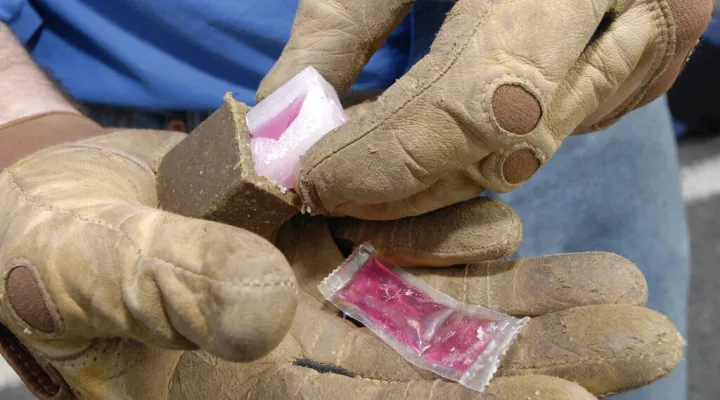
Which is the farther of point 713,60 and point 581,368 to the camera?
point 713,60

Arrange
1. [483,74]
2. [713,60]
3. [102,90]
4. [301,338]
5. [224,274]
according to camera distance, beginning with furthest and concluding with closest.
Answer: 1. [713,60]
2. [102,90]
3. [301,338]
4. [483,74]
5. [224,274]

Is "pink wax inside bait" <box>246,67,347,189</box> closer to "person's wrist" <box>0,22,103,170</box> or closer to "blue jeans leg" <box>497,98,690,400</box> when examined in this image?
"person's wrist" <box>0,22,103,170</box>

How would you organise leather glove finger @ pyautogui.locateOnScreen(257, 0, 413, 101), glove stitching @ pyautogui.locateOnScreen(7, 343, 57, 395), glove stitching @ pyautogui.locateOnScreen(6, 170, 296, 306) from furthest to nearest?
leather glove finger @ pyautogui.locateOnScreen(257, 0, 413, 101) → glove stitching @ pyautogui.locateOnScreen(7, 343, 57, 395) → glove stitching @ pyautogui.locateOnScreen(6, 170, 296, 306)

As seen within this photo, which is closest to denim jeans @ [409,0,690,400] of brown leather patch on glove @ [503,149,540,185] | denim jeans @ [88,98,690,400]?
denim jeans @ [88,98,690,400]

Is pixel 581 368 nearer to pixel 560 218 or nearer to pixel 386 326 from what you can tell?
pixel 386 326

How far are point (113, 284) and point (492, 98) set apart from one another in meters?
0.43

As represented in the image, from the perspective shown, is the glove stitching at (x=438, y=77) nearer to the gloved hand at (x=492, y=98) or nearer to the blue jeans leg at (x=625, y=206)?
the gloved hand at (x=492, y=98)

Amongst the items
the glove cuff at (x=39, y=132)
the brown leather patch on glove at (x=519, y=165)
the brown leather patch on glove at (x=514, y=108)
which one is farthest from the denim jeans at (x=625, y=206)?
the glove cuff at (x=39, y=132)

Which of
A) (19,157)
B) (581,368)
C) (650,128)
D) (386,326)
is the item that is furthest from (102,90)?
(650,128)

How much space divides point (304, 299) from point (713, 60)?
2.37 meters

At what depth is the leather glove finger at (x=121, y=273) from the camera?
521mm

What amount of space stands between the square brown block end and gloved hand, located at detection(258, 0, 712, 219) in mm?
60

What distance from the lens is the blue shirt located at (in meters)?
0.98

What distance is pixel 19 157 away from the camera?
89 cm
